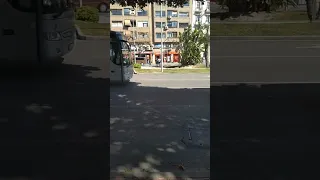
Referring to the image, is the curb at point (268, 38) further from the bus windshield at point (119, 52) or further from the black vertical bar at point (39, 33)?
the bus windshield at point (119, 52)

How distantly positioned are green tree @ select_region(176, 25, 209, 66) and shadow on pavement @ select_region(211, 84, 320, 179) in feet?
57.5

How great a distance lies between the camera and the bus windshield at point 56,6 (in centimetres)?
389

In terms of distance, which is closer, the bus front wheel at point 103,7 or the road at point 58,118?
the bus front wheel at point 103,7

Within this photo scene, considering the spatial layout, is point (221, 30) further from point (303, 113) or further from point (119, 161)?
point (303, 113)

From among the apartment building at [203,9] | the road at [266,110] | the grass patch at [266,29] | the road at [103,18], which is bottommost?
the road at [266,110]

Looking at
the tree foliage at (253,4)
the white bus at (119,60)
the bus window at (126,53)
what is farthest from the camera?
the bus window at (126,53)

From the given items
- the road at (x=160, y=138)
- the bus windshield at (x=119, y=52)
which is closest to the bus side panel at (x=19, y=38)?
the road at (x=160, y=138)

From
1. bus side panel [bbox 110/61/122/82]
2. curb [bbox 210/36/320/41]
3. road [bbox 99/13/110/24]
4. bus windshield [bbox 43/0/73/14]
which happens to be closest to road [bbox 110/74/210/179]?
curb [bbox 210/36/320/41]

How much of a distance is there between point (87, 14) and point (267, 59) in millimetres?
3435

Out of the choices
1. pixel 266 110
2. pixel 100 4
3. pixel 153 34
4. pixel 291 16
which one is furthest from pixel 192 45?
pixel 100 4

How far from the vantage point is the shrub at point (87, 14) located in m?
3.52

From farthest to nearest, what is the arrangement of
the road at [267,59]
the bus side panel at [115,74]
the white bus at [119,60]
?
the bus side panel at [115,74]
the white bus at [119,60]
the road at [267,59]

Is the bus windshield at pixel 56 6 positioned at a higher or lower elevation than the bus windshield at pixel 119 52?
higher

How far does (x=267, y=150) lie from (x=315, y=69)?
2021mm
